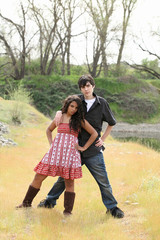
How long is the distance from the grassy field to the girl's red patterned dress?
57cm

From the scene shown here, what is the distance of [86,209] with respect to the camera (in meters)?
4.44

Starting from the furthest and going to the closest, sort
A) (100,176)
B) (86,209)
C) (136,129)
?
(136,129)
(86,209)
(100,176)

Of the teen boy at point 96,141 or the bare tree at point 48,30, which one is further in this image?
the bare tree at point 48,30

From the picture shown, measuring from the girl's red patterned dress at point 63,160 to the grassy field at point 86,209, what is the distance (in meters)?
0.57

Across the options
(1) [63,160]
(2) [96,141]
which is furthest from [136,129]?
(1) [63,160]

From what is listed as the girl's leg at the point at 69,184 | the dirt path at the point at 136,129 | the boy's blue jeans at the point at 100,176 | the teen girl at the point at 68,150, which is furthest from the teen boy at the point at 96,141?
the dirt path at the point at 136,129

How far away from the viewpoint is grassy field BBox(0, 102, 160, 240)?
315 cm

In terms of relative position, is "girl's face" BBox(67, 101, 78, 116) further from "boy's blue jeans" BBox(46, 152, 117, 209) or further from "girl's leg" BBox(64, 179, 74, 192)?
"girl's leg" BBox(64, 179, 74, 192)

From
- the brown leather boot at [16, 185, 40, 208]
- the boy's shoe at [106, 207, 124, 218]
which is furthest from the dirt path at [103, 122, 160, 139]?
the brown leather boot at [16, 185, 40, 208]

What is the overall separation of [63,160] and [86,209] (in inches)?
53.7

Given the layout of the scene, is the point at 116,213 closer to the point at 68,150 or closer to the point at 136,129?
the point at 68,150

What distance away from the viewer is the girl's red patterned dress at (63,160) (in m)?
3.45

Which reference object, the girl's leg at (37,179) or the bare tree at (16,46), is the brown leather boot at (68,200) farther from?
the bare tree at (16,46)

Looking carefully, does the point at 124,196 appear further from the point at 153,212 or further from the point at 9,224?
the point at 9,224
